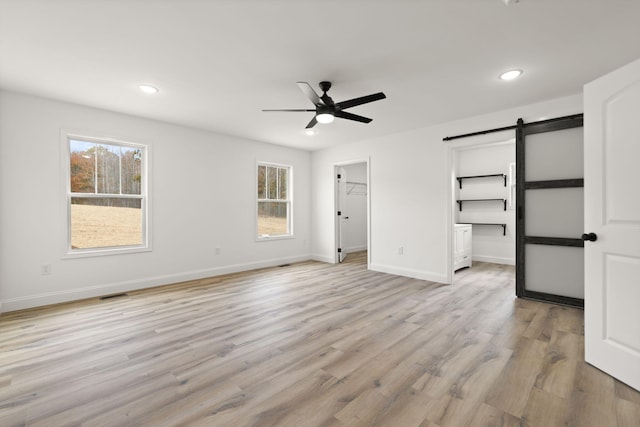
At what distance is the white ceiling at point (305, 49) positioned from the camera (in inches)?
78.1

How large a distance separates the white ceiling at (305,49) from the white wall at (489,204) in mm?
2814

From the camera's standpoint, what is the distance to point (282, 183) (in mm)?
6312

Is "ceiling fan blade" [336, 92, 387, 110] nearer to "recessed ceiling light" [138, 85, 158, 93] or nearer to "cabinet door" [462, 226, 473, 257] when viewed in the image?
"recessed ceiling light" [138, 85, 158, 93]

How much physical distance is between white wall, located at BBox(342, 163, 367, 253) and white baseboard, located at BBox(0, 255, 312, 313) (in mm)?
2897

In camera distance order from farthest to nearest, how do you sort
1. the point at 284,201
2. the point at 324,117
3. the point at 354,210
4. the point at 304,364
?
the point at 354,210 < the point at 284,201 < the point at 324,117 < the point at 304,364

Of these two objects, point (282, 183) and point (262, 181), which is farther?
point (282, 183)

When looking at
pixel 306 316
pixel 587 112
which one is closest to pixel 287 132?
pixel 306 316

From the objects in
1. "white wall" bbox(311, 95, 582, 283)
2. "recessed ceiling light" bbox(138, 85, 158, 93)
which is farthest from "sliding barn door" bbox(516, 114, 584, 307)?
"recessed ceiling light" bbox(138, 85, 158, 93)

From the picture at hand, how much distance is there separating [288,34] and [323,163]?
166 inches

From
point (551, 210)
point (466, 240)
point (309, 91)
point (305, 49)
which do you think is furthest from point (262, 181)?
point (551, 210)

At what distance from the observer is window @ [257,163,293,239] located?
Answer: 593cm

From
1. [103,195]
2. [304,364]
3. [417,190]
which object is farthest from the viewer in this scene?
[417,190]

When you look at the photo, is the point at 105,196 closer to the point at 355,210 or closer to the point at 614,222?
the point at 614,222

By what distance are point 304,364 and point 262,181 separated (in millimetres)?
4291
